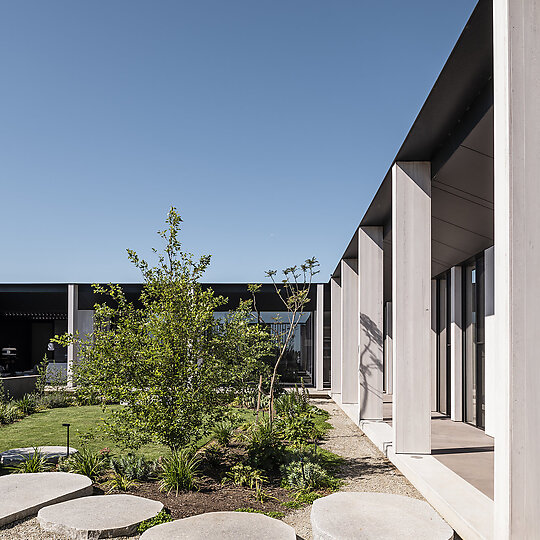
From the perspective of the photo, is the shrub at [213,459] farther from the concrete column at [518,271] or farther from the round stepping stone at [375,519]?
the concrete column at [518,271]

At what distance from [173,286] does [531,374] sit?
459 cm

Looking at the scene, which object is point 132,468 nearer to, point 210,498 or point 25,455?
point 210,498

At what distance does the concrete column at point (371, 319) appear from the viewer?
12.4m

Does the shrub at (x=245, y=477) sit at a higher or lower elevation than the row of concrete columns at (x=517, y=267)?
lower

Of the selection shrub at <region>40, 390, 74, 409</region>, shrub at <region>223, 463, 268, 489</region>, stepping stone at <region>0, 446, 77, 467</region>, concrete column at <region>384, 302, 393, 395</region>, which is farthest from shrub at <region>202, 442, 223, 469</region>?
concrete column at <region>384, 302, 393, 395</region>

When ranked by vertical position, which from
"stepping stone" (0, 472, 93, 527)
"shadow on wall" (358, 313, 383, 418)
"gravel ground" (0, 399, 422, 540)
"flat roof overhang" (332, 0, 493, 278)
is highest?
"flat roof overhang" (332, 0, 493, 278)

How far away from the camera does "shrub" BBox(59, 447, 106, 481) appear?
24.4ft

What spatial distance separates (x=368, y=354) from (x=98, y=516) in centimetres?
818

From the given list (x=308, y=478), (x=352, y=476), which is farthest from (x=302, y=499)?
(x=352, y=476)

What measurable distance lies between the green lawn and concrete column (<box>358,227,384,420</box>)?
4684 mm

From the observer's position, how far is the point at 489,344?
1069 cm

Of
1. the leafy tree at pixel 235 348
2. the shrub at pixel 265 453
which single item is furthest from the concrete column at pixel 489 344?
the leafy tree at pixel 235 348

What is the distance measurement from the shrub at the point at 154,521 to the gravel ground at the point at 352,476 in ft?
0.31

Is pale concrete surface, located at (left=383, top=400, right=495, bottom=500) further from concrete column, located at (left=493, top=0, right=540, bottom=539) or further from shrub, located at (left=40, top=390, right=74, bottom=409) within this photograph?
shrub, located at (left=40, top=390, right=74, bottom=409)
